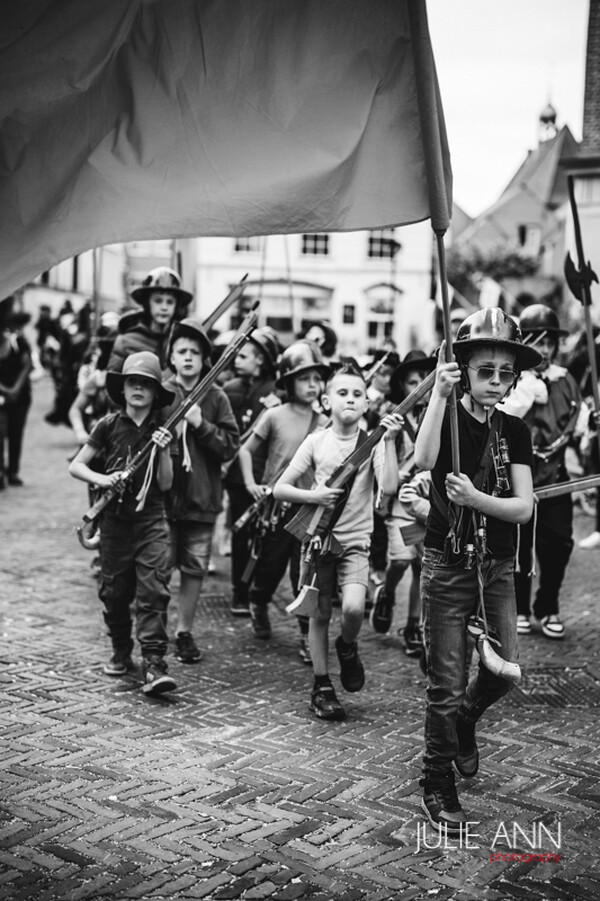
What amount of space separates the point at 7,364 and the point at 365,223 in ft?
34.6

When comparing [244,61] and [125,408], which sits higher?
[244,61]

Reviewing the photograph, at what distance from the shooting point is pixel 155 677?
602 cm

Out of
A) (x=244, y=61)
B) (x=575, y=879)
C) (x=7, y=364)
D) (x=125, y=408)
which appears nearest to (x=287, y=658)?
(x=125, y=408)

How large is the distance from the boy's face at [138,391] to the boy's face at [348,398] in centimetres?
111

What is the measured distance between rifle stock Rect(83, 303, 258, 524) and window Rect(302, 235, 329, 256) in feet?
123

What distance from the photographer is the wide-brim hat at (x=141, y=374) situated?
6.38m

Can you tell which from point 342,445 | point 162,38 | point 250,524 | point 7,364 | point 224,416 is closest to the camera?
point 162,38

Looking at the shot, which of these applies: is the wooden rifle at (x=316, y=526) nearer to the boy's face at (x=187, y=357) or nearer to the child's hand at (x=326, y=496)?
the child's hand at (x=326, y=496)

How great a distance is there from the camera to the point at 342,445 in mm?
6117

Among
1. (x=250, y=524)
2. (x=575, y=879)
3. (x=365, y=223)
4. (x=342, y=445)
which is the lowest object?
(x=575, y=879)

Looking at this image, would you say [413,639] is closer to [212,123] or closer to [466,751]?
[466,751]

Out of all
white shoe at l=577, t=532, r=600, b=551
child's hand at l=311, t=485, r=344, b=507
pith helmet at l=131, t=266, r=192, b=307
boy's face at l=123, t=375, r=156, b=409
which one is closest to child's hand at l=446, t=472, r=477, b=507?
child's hand at l=311, t=485, r=344, b=507

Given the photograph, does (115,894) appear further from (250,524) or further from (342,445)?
(250,524)

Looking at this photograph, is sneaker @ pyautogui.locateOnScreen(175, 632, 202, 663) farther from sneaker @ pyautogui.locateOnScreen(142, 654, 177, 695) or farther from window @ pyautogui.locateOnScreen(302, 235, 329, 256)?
window @ pyautogui.locateOnScreen(302, 235, 329, 256)
